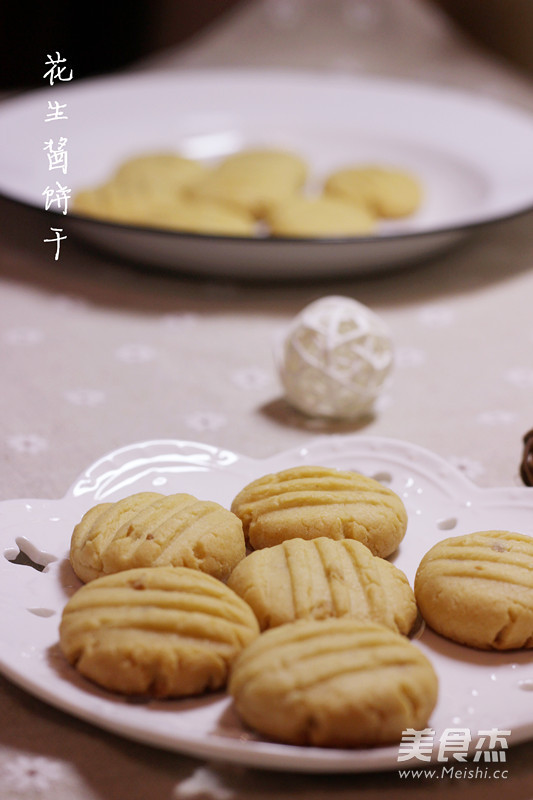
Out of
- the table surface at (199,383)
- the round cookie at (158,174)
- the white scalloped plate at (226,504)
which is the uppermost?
the round cookie at (158,174)

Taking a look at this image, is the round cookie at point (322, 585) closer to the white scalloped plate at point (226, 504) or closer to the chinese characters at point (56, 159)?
the white scalloped plate at point (226, 504)

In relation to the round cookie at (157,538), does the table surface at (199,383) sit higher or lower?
lower

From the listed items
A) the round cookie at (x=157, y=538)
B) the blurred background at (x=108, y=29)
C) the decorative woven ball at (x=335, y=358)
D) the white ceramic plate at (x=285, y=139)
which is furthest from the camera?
the blurred background at (x=108, y=29)

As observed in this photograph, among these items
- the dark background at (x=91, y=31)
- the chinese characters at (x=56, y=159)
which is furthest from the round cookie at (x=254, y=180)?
the dark background at (x=91, y=31)

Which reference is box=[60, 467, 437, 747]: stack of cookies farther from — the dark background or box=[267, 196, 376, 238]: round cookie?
the dark background

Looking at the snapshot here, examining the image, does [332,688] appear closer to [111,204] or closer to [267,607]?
[267,607]

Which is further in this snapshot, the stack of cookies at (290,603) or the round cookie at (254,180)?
the round cookie at (254,180)

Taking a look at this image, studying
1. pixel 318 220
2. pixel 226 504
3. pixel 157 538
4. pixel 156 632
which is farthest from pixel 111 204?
pixel 156 632

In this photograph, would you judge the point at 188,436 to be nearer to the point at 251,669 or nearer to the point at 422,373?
the point at 422,373
